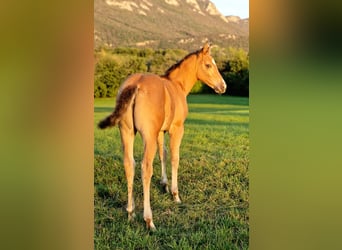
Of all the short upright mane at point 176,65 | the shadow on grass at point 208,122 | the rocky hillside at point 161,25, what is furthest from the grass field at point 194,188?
the rocky hillside at point 161,25

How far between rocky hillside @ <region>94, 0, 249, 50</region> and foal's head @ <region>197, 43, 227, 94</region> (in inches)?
2.3

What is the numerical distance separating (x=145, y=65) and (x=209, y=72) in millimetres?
313

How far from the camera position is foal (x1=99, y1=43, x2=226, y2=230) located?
101 inches

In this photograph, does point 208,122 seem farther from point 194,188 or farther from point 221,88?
point 194,188

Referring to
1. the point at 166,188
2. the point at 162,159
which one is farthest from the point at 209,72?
the point at 166,188

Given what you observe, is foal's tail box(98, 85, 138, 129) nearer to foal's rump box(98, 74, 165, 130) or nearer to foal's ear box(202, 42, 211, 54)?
foal's rump box(98, 74, 165, 130)

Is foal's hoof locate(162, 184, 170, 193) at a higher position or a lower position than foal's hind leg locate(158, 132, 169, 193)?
lower

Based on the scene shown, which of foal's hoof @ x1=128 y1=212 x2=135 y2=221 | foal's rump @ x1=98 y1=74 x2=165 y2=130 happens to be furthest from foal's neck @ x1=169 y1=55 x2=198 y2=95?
foal's hoof @ x1=128 y1=212 x2=135 y2=221

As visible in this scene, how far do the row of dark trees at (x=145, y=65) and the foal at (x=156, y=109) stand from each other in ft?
0.10

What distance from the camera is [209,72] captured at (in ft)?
8.61
